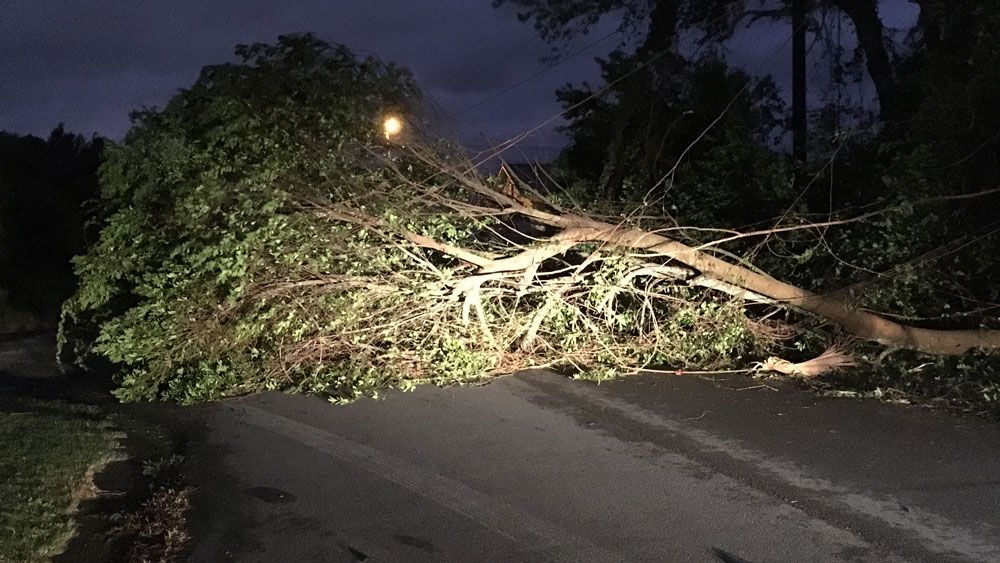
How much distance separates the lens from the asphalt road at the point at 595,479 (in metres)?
4.50

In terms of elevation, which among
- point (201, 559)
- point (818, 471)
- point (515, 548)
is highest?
point (818, 471)

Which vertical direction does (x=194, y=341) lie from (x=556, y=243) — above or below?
below

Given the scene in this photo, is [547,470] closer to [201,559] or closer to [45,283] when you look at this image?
[201,559]

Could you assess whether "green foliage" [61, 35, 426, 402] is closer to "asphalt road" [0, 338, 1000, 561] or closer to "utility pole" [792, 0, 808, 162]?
"asphalt road" [0, 338, 1000, 561]

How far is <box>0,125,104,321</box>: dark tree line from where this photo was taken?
2097 centimetres

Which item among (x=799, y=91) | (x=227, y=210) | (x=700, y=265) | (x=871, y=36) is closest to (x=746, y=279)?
(x=700, y=265)

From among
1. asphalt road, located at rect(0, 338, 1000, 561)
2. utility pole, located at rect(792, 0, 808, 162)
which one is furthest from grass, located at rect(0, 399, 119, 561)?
utility pole, located at rect(792, 0, 808, 162)

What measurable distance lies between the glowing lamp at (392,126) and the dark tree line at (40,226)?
14.9 metres

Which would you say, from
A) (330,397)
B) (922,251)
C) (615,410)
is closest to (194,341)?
(330,397)

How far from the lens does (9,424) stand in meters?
7.41

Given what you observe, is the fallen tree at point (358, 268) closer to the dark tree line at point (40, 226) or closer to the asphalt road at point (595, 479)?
the asphalt road at point (595, 479)

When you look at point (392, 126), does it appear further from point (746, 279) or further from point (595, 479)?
point (595, 479)

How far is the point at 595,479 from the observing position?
546cm

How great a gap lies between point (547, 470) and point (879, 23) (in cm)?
1198
